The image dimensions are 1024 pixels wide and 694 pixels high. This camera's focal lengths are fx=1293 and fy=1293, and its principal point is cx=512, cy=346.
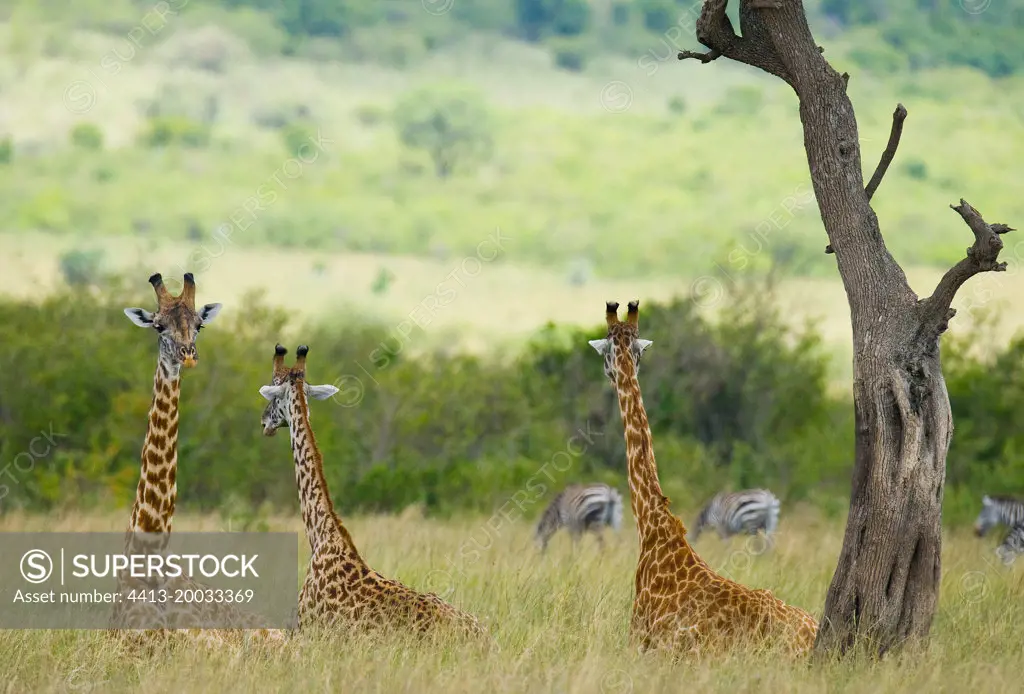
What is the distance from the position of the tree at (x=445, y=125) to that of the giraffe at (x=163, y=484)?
190 ft

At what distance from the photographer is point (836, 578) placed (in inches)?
303

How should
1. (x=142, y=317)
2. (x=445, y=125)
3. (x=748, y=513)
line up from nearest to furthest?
(x=142, y=317)
(x=748, y=513)
(x=445, y=125)

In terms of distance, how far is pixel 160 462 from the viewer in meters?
7.28

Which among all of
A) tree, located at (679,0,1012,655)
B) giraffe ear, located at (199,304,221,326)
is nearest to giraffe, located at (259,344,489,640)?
giraffe ear, located at (199,304,221,326)

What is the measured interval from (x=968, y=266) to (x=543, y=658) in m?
3.31

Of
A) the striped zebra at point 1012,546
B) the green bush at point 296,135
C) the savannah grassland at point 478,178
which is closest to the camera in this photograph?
the striped zebra at point 1012,546

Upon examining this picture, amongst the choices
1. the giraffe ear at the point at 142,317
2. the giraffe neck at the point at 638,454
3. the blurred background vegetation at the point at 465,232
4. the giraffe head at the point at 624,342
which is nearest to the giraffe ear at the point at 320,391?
the giraffe ear at the point at 142,317

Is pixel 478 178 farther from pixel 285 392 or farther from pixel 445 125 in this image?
pixel 285 392

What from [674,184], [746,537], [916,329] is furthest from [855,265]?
[674,184]

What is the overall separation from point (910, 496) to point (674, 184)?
54.4m

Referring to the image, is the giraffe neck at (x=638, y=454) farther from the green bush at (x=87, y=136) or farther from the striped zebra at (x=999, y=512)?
the green bush at (x=87, y=136)

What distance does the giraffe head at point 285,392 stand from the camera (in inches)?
315

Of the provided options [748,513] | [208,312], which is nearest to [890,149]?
[208,312]

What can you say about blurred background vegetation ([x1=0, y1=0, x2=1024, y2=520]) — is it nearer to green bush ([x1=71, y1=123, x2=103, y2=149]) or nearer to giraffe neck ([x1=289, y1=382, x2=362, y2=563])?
green bush ([x1=71, y1=123, x2=103, y2=149])
